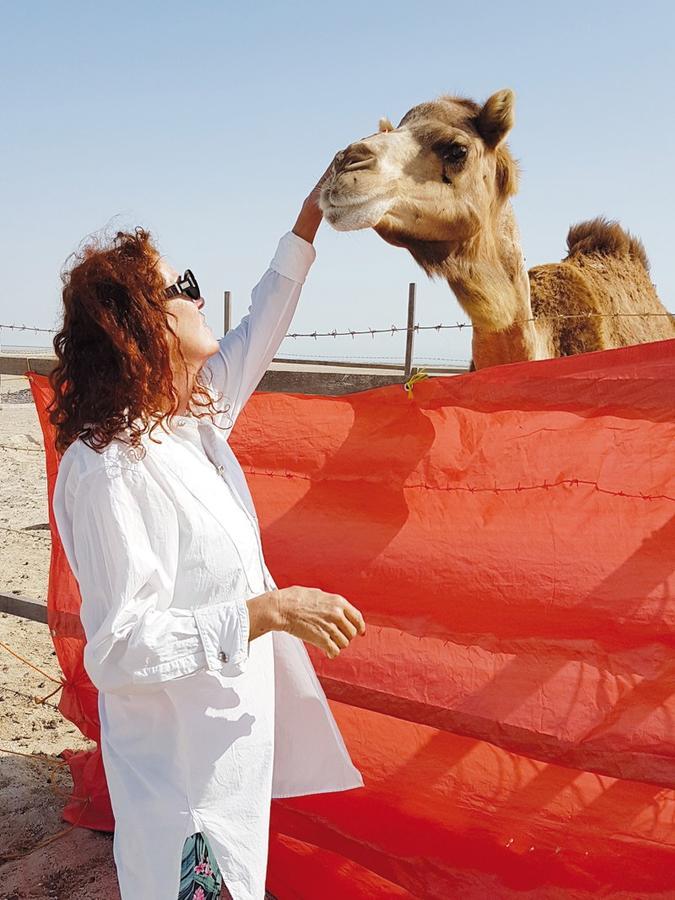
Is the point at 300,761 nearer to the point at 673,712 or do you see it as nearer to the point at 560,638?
the point at 560,638

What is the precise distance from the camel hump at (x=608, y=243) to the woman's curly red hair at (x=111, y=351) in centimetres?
367

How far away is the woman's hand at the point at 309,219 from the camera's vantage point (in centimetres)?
258

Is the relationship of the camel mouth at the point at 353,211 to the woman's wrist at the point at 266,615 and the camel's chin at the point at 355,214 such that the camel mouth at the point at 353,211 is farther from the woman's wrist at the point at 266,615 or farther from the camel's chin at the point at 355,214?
the woman's wrist at the point at 266,615

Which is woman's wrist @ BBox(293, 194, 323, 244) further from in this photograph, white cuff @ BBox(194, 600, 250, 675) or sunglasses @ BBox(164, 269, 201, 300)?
white cuff @ BBox(194, 600, 250, 675)

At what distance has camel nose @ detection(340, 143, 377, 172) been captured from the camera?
3180 millimetres

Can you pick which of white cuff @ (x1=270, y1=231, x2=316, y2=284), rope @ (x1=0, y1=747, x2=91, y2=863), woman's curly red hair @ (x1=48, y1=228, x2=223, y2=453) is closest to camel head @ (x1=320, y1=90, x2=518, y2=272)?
white cuff @ (x1=270, y1=231, x2=316, y2=284)

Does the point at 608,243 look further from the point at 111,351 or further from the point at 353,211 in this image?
the point at 111,351

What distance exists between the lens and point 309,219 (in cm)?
263

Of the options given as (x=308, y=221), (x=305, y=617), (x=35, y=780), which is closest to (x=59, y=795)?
(x=35, y=780)

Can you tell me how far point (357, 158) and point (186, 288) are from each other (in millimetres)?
1626

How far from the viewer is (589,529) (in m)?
2.21

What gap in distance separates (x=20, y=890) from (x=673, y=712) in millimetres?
2259

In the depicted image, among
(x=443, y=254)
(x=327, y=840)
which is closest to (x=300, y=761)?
(x=327, y=840)

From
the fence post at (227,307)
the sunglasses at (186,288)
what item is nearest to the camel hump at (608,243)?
the sunglasses at (186,288)
